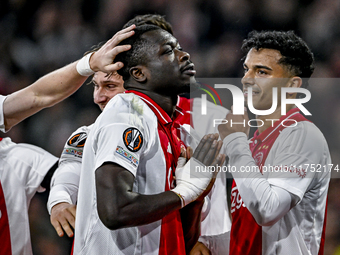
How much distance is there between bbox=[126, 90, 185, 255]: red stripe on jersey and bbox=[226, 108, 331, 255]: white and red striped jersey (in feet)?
1.36

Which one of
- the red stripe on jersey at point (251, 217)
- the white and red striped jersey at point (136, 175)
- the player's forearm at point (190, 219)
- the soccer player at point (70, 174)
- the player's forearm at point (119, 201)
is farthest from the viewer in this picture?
the red stripe on jersey at point (251, 217)

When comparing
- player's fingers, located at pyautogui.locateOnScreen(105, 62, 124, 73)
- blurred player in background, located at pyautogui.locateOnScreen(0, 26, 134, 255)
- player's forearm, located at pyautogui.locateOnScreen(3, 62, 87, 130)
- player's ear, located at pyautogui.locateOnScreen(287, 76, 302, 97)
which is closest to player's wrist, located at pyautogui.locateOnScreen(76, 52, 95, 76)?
blurred player in background, located at pyautogui.locateOnScreen(0, 26, 134, 255)

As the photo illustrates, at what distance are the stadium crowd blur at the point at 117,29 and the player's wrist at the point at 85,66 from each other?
1.58 metres

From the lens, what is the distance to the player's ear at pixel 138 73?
1.56 metres

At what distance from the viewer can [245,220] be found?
74.2 inches

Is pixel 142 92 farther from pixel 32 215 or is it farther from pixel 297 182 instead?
pixel 32 215

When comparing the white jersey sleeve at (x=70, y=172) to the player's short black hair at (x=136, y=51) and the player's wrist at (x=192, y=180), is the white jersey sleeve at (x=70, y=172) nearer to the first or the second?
the player's short black hair at (x=136, y=51)

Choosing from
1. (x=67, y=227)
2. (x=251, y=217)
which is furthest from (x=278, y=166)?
(x=67, y=227)

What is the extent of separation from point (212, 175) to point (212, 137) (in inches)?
6.5

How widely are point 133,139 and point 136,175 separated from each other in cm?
17

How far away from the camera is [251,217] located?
185cm

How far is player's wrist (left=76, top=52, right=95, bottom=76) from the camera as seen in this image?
5.70 ft

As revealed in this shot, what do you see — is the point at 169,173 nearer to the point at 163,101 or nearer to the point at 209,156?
the point at 209,156

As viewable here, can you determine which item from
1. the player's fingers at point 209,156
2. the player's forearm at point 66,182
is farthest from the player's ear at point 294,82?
the player's forearm at point 66,182
